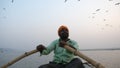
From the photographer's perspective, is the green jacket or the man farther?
the green jacket

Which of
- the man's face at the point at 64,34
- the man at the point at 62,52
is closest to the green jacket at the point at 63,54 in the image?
the man at the point at 62,52

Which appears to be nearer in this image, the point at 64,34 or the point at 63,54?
the point at 64,34

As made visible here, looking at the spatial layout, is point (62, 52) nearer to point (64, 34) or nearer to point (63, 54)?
point (63, 54)

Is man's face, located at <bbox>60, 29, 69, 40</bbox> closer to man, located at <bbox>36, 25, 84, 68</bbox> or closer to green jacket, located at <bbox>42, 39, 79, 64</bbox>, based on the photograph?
man, located at <bbox>36, 25, 84, 68</bbox>

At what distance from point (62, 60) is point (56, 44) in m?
0.57

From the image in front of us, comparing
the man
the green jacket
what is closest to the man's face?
the man

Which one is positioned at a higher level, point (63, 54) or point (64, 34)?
point (64, 34)

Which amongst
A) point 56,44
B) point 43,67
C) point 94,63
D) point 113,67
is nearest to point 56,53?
point 56,44

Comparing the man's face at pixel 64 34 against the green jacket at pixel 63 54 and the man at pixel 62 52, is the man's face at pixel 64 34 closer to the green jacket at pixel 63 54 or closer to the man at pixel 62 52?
the man at pixel 62 52

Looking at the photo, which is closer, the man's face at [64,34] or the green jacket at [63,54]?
the man's face at [64,34]

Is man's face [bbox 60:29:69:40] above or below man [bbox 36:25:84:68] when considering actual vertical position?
above

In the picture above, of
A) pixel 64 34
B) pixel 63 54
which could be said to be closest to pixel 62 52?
pixel 63 54

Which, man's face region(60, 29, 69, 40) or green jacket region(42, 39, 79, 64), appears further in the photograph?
green jacket region(42, 39, 79, 64)

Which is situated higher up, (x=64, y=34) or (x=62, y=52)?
(x=64, y=34)
